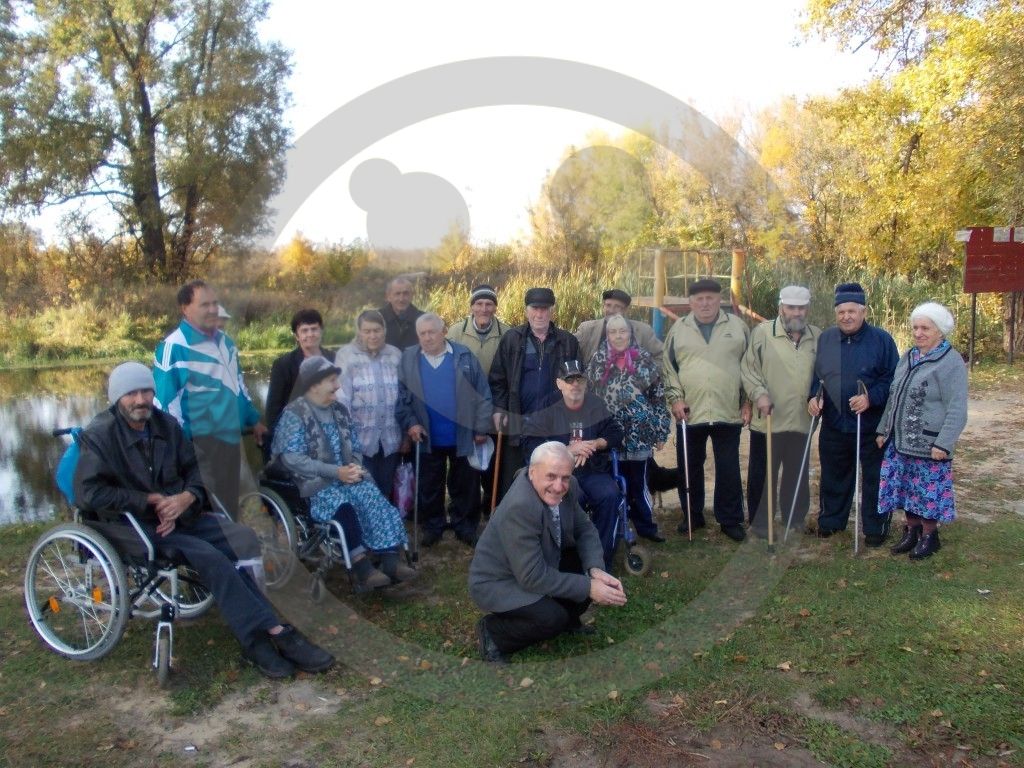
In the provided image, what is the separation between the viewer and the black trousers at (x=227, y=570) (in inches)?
138

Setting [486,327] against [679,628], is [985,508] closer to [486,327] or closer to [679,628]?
[679,628]

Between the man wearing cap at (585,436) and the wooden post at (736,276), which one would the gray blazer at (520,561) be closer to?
the man wearing cap at (585,436)

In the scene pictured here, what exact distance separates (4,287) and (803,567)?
13672 mm

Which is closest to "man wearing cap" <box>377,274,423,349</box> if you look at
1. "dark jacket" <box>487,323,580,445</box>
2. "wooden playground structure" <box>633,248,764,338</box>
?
"dark jacket" <box>487,323,580,445</box>

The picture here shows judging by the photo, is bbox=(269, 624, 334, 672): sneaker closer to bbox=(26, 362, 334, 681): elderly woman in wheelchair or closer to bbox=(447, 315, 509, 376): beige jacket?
bbox=(26, 362, 334, 681): elderly woman in wheelchair

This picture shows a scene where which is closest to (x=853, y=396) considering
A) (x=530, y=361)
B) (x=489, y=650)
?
(x=530, y=361)

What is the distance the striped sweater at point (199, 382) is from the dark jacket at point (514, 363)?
1543mm

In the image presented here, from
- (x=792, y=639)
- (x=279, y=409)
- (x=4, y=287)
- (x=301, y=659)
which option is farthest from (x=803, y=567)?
(x=4, y=287)

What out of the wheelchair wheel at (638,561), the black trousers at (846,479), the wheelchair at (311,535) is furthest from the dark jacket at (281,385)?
the black trousers at (846,479)

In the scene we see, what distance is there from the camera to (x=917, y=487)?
4680 millimetres

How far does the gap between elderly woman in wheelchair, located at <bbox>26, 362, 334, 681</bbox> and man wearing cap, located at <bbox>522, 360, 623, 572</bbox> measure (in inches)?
65.0

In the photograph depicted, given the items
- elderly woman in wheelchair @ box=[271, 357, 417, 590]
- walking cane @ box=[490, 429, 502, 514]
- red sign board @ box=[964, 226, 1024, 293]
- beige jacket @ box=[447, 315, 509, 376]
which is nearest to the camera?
elderly woman in wheelchair @ box=[271, 357, 417, 590]

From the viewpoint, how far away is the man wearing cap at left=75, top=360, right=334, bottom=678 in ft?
11.5

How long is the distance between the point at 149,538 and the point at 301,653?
827mm
